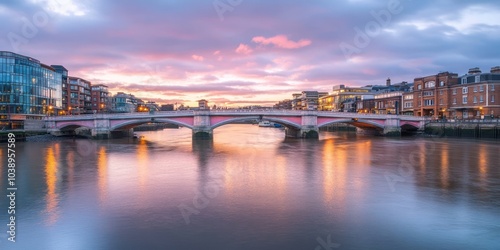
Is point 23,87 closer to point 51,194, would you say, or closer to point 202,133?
point 202,133

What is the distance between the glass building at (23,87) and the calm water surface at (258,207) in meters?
48.2

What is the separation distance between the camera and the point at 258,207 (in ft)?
42.8

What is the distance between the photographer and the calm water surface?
9781 millimetres

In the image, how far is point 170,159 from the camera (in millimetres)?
28828

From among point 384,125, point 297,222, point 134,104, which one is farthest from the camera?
point 134,104

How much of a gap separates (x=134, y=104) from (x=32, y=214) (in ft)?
470

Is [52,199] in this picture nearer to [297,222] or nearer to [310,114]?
[297,222]

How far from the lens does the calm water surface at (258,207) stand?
9.78 m

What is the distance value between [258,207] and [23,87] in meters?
67.4

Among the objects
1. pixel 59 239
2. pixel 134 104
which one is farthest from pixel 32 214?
pixel 134 104

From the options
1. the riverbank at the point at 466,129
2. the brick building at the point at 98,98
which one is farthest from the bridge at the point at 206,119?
the brick building at the point at 98,98

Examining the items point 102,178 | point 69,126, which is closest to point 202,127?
point 69,126

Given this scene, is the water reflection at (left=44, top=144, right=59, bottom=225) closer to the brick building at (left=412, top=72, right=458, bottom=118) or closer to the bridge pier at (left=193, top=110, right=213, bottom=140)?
the bridge pier at (left=193, top=110, right=213, bottom=140)

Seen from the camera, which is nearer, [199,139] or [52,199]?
[52,199]
